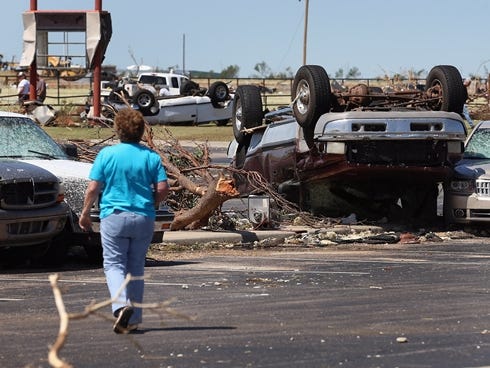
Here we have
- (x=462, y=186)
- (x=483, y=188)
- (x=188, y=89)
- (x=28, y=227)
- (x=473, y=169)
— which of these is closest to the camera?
(x=28, y=227)

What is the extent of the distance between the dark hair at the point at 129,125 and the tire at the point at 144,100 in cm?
2912

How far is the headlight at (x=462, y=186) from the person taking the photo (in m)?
→ 16.0

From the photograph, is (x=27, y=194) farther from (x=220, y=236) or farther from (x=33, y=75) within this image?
(x=33, y=75)

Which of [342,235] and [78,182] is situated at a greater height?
[78,182]

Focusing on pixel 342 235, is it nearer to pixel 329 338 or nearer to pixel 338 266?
pixel 338 266

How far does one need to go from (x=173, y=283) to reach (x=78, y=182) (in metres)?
2.10

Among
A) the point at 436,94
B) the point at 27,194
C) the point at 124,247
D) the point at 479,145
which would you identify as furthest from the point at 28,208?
the point at 479,145

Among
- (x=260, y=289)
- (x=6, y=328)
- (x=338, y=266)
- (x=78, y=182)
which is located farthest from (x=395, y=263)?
(x=6, y=328)

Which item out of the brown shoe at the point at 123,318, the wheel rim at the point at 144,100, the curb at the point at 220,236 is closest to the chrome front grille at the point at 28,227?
the curb at the point at 220,236

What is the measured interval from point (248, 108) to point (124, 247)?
9.69 metres

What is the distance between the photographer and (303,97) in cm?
1628

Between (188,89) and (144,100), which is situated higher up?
(188,89)

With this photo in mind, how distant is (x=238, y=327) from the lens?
28.5 feet

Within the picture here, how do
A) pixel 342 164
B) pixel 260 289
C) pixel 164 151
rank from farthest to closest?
pixel 164 151 → pixel 342 164 → pixel 260 289
